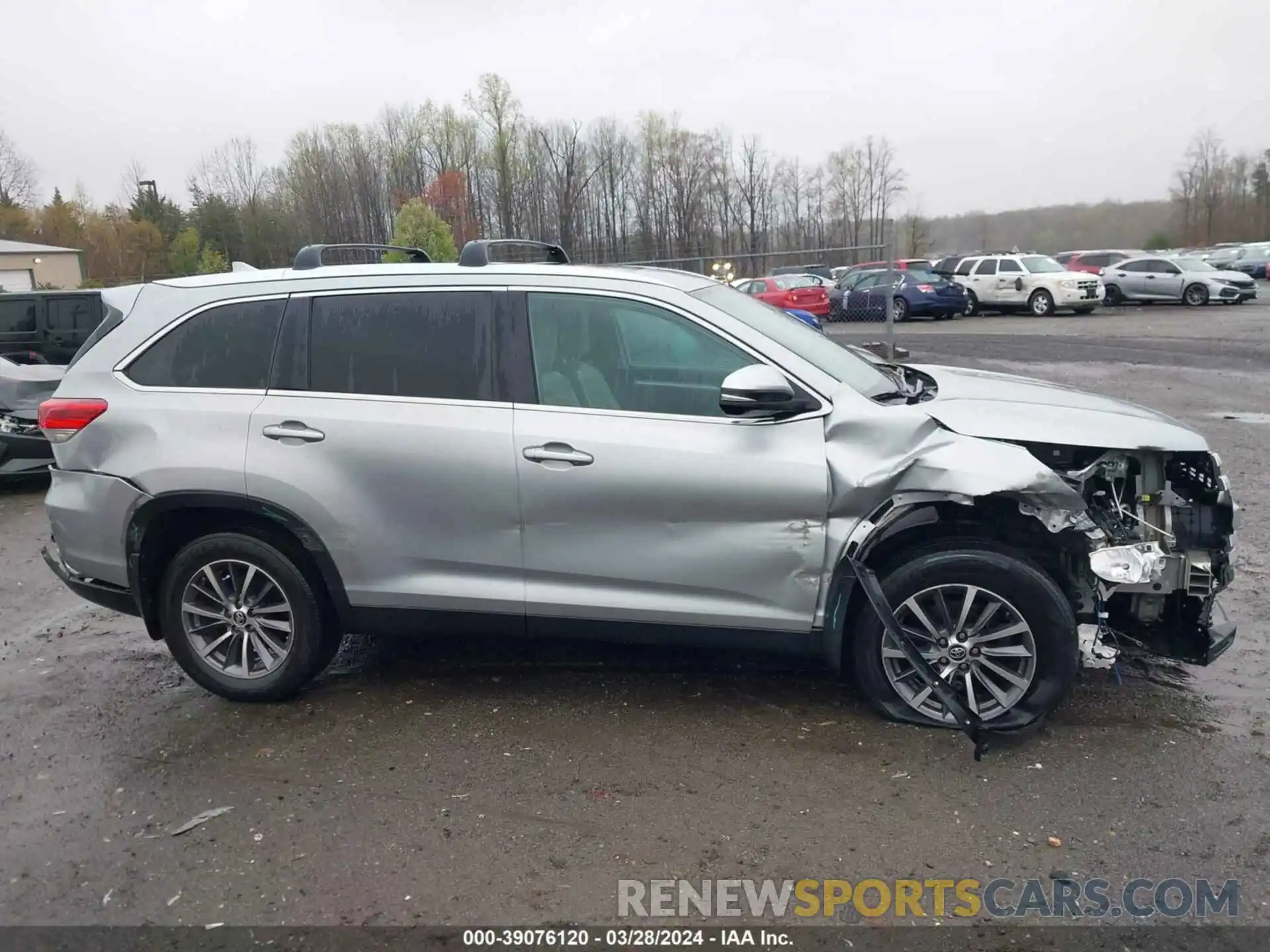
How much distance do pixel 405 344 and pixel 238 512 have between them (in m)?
1.06

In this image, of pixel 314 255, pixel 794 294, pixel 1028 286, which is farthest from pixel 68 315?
pixel 1028 286

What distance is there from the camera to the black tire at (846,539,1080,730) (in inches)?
145

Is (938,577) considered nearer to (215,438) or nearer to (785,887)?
(785,887)

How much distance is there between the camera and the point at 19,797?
375 centimetres

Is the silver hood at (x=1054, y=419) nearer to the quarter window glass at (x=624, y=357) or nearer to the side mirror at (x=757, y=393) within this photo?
the side mirror at (x=757, y=393)

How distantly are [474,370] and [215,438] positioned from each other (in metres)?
1.19

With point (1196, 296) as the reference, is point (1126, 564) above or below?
below

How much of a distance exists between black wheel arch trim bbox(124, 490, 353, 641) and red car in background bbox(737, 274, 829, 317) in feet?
63.5

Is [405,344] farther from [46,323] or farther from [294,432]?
[46,323]

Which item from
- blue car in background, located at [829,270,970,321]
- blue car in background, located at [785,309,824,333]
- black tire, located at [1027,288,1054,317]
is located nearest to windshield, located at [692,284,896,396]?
blue car in background, located at [785,309,824,333]

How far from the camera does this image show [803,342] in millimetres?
4324

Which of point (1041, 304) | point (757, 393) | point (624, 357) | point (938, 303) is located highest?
point (938, 303)

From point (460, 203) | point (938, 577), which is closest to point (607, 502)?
point (938, 577)

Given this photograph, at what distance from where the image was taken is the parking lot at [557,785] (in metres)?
3.08
